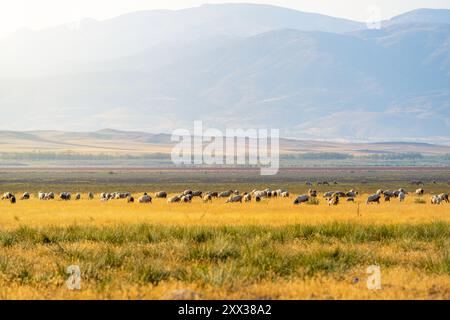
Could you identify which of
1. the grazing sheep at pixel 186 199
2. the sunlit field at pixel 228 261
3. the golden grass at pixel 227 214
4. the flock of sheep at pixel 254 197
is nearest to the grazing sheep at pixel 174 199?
the flock of sheep at pixel 254 197

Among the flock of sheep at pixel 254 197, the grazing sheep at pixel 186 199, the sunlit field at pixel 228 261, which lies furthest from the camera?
the grazing sheep at pixel 186 199

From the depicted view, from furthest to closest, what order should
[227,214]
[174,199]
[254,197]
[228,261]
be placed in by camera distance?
[254,197] → [174,199] → [227,214] → [228,261]

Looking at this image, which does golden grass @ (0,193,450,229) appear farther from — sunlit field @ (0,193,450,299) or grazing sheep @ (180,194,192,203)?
sunlit field @ (0,193,450,299)

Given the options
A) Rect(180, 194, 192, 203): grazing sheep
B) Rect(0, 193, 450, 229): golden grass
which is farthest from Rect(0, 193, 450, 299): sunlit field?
Rect(180, 194, 192, 203): grazing sheep

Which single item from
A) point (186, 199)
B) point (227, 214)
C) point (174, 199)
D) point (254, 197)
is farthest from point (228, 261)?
point (254, 197)

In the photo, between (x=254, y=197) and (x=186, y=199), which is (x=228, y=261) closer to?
(x=186, y=199)

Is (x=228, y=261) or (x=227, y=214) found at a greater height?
(x=228, y=261)

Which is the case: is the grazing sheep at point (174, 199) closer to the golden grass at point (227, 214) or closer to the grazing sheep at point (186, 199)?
the grazing sheep at point (186, 199)

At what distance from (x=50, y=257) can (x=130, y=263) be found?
2401 mm

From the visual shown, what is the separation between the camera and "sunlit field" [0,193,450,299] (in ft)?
42.3

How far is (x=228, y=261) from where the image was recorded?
15844mm

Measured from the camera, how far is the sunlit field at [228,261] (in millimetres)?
12883

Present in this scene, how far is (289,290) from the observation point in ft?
42.5
